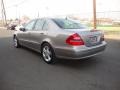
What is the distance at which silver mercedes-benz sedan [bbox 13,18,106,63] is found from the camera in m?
5.33

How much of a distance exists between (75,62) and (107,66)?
3.67 feet

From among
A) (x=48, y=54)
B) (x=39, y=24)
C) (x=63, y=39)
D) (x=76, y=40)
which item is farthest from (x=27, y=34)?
(x=76, y=40)

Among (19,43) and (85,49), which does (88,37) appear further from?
(19,43)

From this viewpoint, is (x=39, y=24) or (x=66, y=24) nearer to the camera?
(x=66, y=24)

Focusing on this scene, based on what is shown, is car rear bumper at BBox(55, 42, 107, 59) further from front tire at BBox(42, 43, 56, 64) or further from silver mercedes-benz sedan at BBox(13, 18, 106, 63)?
front tire at BBox(42, 43, 56, 64)

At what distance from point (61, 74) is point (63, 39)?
1073 mm

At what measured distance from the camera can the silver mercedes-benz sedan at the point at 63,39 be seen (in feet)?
17.5

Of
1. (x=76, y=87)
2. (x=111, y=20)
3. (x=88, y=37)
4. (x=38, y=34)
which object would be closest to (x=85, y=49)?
(x=88, y=37)

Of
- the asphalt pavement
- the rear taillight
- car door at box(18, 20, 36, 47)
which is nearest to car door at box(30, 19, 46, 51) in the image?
car door at box(18, 20, 36, 47)

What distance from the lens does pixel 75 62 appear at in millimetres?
6336

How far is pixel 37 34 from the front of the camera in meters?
6.82

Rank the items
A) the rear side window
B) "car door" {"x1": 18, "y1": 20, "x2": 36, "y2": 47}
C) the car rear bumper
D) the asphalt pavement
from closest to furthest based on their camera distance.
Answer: the asphalt pavement, the car rear bumper, the rear side window, "car door" {"x1": 18, "y1": 20, "x2": 36, "y2": 47}

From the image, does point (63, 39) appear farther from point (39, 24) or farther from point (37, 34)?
point (39, 24)

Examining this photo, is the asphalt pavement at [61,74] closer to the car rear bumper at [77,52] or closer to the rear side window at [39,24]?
the car rear bumper at [77,52]
